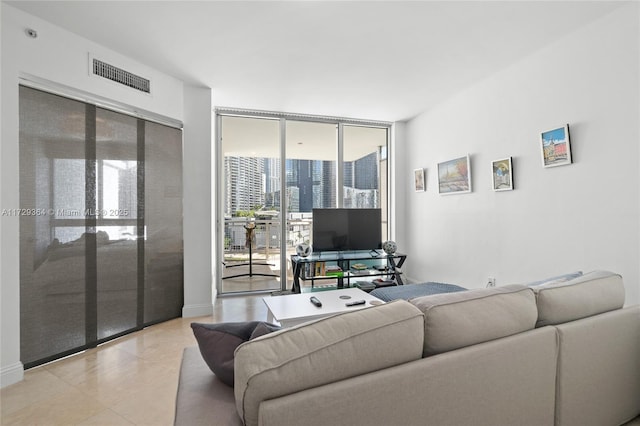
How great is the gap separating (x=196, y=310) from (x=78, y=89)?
245 centimetres

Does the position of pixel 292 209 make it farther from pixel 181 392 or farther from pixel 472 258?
pixel 181 392

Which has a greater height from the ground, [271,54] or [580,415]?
[271,54]

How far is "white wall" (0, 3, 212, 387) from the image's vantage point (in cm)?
213

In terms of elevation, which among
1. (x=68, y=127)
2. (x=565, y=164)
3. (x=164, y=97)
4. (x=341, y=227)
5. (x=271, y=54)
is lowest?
(x=341, y=227)

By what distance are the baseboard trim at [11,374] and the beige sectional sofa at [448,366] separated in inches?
70.2

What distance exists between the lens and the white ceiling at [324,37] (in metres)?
2.21

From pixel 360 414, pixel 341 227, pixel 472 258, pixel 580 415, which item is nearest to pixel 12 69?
pixel 360 414

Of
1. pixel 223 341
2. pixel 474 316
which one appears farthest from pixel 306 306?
pixel 474 316

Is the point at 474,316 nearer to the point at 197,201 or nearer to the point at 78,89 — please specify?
the point at 197,201

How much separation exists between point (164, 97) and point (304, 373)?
3416 mm

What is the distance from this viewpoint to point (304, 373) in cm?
85

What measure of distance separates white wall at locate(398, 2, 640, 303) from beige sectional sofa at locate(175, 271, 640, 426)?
1.09m

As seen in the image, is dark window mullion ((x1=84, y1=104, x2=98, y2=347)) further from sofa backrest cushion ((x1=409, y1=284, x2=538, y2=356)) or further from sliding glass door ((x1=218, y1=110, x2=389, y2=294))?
sofa backrest cushion ((x1=409, y1=284, x2=538, y2=356))

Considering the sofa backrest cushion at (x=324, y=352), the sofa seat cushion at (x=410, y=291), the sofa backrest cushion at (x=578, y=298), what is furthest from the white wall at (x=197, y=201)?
the sofa backrest cushion at (x=578, y=298)
